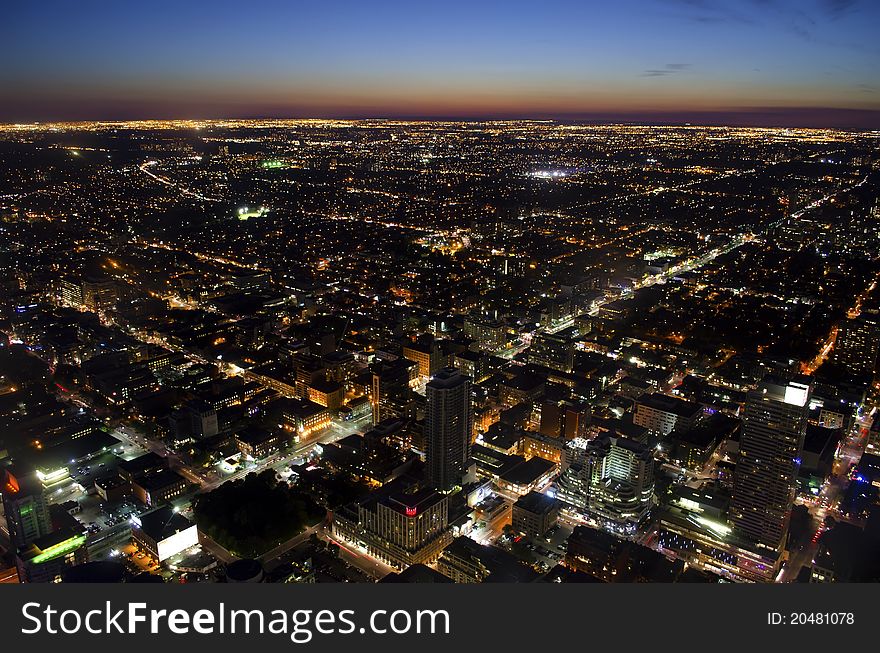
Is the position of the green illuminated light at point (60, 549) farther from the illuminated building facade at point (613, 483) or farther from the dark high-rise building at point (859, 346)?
the dark high-rise building at point (859, 346)

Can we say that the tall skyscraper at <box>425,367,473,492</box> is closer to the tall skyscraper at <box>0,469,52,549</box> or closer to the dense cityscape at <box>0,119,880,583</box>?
the dense cityscape at <box>0,119,880,583</box>

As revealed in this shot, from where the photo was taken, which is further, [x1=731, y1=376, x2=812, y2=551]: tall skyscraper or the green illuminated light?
[x1=731, y1=376, x2=812, y2=551]: tall skyscraper

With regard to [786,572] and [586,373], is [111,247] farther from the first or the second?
[786,572]

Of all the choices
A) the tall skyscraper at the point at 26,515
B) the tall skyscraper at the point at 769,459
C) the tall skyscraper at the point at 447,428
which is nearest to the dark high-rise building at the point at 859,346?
the tall skyscraper at the point at 769,459

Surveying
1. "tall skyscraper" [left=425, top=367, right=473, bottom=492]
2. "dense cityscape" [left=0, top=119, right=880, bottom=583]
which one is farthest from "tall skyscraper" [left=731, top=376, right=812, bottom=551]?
"tall skyscraper" [left=425, top=367, right=473, bottom=492]

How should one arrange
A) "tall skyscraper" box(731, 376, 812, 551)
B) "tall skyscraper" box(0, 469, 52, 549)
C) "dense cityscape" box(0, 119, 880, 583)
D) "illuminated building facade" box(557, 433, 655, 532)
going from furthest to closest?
"illuminated building facade" box(557, 433, 655, 532)
"dense cityscape" box(0, 119, 880, 583)
"tall skyscraper" box(731, 376, 812, 551)
"tall skyscraper" box(0, 469, 52, 549)
